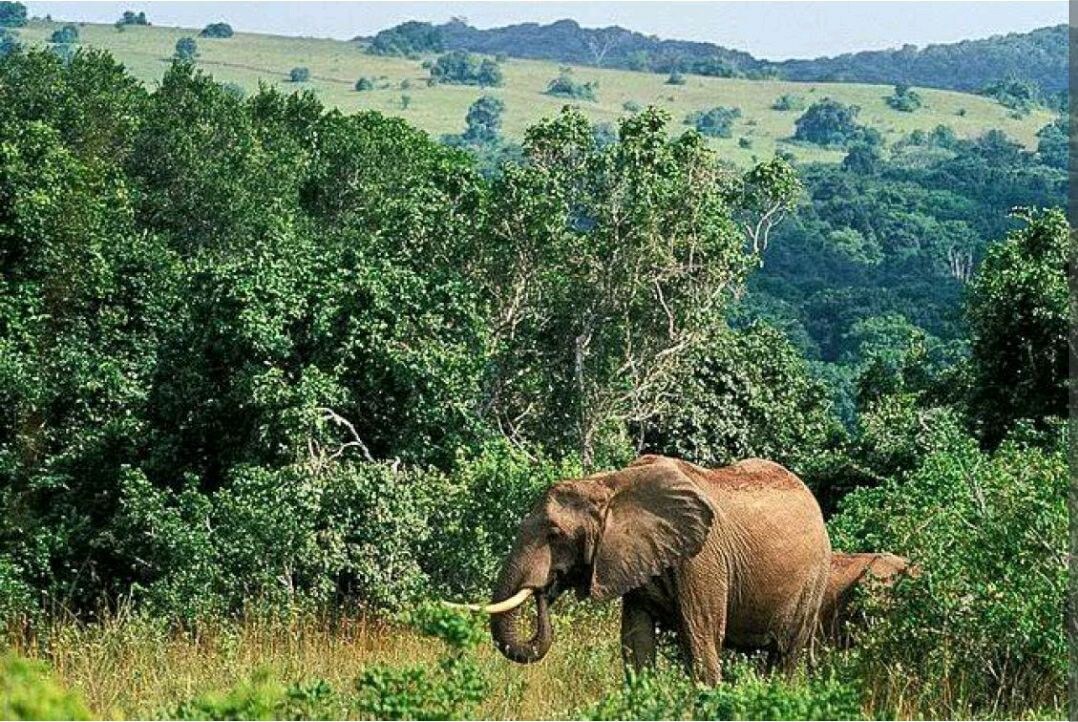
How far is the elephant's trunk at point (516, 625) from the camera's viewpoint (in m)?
11.6

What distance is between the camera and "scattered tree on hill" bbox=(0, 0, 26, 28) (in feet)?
462

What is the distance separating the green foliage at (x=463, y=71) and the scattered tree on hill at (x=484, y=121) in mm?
11507

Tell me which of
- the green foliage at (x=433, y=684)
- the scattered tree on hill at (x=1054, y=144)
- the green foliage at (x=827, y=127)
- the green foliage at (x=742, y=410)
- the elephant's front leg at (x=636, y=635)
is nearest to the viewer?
the green foliage at (x=433, y=684)

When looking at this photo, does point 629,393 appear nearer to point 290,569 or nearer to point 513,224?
point 513,224

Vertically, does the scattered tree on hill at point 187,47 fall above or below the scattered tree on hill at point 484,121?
above

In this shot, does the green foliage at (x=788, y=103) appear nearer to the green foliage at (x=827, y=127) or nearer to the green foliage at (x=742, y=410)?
the green foliage at (x=827, y=127)

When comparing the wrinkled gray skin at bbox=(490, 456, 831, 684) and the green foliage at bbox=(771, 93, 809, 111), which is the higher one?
the wrinkled gray skin at bbox=(490, 456, 831, 684)

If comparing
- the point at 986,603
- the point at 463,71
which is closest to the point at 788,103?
the point at 463,71

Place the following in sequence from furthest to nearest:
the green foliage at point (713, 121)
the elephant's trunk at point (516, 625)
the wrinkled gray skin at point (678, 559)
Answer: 1. the green foliage at point (713, 121)
2. the wrinkled gray skin at point (678, 559)
3. the elephant's trunk at point (516, 625)

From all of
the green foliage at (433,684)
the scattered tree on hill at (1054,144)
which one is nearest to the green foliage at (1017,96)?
the scattered tree on hill at (1054,144)

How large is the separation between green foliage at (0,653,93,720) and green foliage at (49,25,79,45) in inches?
5592

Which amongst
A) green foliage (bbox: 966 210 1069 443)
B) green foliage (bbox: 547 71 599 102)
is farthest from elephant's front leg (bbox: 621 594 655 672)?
green foliage (bbox: 547 71 599 102)

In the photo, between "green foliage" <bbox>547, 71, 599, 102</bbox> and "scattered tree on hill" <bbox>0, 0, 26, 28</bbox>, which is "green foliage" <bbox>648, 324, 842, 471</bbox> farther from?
"green foliage" <bbox>547, 71, 599, 102</bbox>

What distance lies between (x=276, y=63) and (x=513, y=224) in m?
144
